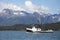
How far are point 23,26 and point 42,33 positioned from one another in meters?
3.81

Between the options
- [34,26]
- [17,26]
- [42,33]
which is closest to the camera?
[17,26]

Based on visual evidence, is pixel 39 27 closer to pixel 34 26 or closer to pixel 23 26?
pixel 34 26

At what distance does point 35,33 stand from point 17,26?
4057 millimetres

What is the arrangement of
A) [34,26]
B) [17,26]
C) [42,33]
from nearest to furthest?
[17,26]
[34,26]
[42,33]

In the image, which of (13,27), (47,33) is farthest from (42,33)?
(13,27)

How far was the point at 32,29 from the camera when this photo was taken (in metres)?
18.6

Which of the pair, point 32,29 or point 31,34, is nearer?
point 32,29

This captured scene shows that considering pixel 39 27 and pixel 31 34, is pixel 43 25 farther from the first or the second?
pixel 31 34

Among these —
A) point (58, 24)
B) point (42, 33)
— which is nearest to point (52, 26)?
point (58, 24)

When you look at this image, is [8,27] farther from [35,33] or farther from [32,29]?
[35,33]

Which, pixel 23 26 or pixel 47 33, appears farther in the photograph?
pixel 47 33

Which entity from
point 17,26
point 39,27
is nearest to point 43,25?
point 39,27

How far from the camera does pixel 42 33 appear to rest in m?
20.1

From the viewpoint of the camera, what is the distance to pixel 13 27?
1702 centimetres
